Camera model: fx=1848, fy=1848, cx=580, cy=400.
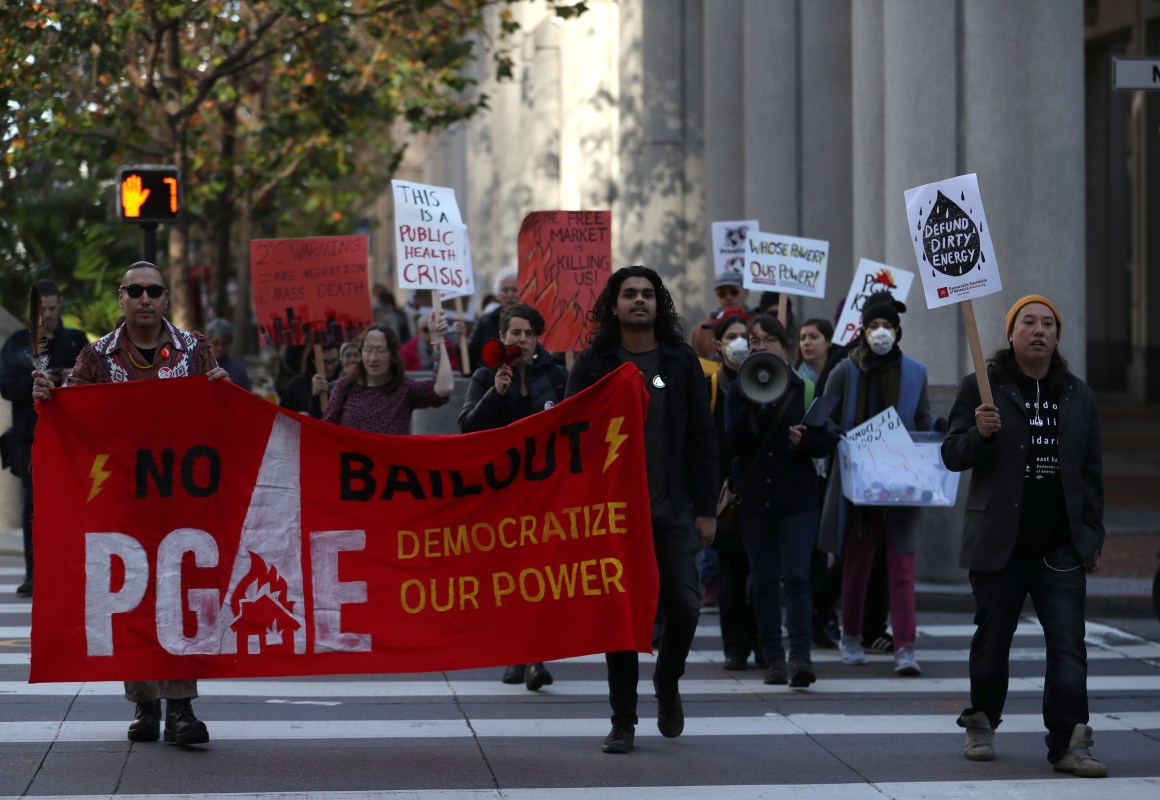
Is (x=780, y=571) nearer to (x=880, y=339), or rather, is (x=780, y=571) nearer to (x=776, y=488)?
(x=776, y=488)

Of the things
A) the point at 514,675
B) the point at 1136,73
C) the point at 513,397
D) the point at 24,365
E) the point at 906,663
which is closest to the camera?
the point at 513,397

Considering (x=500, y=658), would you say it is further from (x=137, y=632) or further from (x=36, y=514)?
(x=36, y=514)

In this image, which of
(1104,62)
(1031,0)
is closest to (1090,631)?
(1031,0)

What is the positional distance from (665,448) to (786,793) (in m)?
1.57

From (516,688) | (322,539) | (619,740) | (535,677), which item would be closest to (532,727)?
(619,740)

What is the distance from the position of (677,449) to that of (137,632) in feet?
7.94

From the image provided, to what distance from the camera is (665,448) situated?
26.4ft

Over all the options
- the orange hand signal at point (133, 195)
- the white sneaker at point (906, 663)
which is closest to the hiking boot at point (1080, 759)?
the white sneaker at point (906, 663)

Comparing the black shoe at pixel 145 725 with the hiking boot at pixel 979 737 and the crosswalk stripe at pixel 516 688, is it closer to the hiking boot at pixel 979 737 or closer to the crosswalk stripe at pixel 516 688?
the crosswalk stripe at pixel 516 688

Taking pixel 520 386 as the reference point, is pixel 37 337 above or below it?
above

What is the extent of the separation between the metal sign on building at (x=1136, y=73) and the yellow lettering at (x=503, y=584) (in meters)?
5.29

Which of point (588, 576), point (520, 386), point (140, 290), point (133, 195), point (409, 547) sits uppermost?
point (133, 195)

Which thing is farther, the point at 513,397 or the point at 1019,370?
the point at 513,397

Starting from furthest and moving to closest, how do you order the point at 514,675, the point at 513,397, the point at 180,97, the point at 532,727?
1. the point at 180,97
2. the point at 514,675
3. the point at 513,397
4. the point at 532,727
